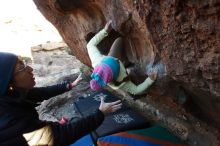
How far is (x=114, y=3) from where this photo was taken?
3680 millimetres

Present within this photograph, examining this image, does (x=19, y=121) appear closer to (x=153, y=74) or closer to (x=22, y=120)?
(x=22, y=120)

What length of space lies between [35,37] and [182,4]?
44.9 ft

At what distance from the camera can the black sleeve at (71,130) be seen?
9.92ft

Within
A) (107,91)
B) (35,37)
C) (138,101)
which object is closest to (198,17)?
(138,101)

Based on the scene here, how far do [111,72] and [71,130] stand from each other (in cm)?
81

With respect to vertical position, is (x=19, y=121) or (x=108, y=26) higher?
(x=108, y=26)

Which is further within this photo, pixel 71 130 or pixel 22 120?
pixel 71 130

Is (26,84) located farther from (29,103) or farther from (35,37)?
(35,37)

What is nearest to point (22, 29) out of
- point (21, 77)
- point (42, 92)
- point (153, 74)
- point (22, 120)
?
A: point (42, 92)

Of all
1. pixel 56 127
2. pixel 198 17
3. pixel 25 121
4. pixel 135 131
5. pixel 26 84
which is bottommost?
pixel 135 131

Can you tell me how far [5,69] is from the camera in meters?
2.80

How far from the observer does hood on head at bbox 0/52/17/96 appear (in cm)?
277

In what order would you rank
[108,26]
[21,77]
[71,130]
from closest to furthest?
[21,77] → [71,130] → [108,26]

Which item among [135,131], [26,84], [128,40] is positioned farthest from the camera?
[135,131]
